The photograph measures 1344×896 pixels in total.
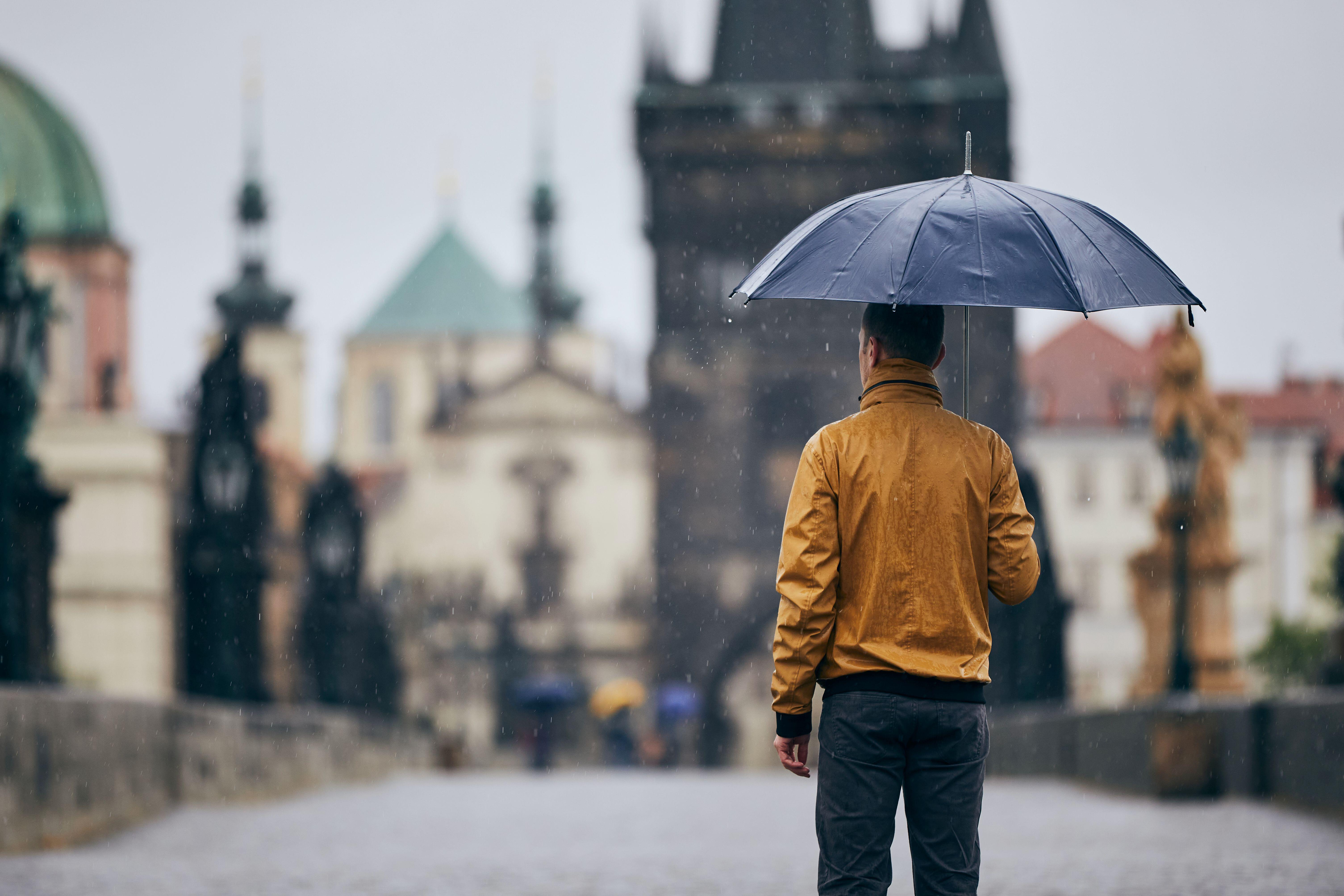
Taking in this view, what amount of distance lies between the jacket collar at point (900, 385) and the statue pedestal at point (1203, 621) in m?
17.5

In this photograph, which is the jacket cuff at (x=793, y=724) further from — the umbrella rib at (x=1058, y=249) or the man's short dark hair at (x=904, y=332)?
the umbrella rib at (x=1058, y=249)

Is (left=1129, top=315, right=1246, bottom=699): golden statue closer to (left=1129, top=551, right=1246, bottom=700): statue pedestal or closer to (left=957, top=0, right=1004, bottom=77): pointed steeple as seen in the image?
(left=1129, top=551, right=1246, bottom=700): statue pedestal

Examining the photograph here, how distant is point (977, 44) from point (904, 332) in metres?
63.2

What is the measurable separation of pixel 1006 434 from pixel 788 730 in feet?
202

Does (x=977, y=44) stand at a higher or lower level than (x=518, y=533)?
higher

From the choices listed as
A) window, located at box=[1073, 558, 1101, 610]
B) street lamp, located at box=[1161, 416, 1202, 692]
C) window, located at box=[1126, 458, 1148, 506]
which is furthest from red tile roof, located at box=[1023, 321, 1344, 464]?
street lamp, located at box=[1161, 416, 1202, 692]

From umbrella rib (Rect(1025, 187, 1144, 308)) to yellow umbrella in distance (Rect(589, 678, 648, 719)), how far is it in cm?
5379

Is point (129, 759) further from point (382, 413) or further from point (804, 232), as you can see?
point (382, 413)

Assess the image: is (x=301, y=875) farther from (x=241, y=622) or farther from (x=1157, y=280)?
(x=241, y=622)

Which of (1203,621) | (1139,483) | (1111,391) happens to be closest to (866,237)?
(1203,621)

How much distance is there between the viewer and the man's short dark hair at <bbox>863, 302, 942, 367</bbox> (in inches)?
196

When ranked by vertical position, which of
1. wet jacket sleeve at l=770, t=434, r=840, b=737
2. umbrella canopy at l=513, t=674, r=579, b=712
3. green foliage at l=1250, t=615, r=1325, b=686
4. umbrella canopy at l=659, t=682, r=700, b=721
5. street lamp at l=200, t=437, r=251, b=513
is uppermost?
street lamp at l=200, t=437, r=251, b=513

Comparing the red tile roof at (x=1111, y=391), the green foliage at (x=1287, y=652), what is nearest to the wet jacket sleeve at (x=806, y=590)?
the green foliage at (x=1287, y=652)

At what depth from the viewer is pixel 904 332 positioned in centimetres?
499
